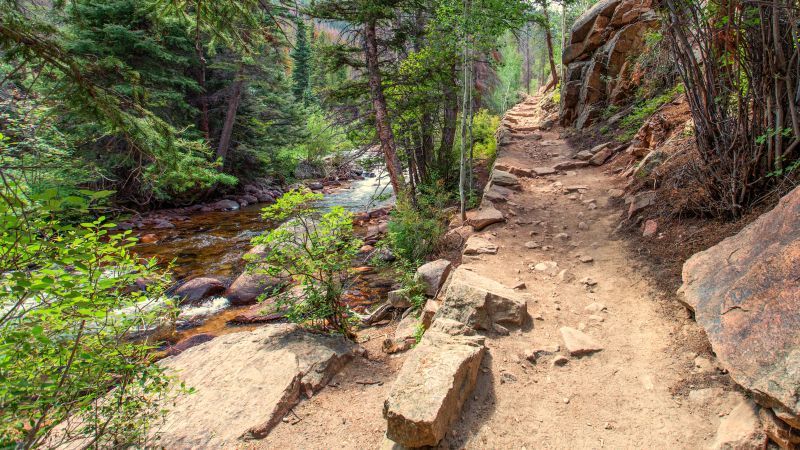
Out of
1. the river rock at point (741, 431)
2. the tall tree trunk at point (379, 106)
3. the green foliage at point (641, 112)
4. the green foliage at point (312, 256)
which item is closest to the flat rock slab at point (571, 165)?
Result: the green foliage at point (641, 112)

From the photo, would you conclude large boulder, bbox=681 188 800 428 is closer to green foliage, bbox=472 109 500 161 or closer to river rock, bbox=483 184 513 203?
river rock, bbox=483 184 513 203

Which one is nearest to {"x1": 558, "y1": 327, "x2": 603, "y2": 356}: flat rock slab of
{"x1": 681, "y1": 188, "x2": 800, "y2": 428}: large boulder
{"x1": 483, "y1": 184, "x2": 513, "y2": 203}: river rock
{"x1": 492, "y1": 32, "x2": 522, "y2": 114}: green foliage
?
{"x1": 681, "y1": 188, "x2": 800, "y2": 428}: large boulder

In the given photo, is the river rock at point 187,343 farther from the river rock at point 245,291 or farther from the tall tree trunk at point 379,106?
the tall tree trunk at point 379,106

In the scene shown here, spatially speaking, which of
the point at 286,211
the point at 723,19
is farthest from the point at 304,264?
the point at 723,19

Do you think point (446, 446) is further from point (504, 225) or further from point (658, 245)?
point (504, 225)

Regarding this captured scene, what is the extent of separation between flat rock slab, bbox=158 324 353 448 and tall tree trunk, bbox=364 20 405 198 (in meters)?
4.61

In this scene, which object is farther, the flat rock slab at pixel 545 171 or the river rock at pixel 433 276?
the flat rock slab at pixel 545 171

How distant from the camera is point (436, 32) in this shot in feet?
26.2

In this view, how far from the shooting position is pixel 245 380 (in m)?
3.66

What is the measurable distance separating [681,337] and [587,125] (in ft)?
32.3

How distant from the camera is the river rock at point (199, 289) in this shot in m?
7.44

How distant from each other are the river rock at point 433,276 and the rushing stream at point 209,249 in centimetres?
164

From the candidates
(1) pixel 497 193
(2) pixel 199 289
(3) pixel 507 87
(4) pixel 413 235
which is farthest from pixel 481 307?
(3) pixel 507 87

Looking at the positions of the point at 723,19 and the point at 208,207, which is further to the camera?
the point at 208,207
